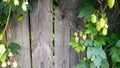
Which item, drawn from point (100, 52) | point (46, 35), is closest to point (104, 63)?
point (100, 52)

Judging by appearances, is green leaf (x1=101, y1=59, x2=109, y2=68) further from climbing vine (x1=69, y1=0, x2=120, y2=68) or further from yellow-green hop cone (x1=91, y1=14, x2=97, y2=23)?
yellow-green hop cone (x1=91, y1=14, x2=97, y2=23)

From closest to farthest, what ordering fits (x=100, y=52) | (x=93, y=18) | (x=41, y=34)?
(x=93, y=18) → (x=100, y=52) → (x=41, y=34)

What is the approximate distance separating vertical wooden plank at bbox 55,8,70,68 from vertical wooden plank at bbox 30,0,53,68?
52mm

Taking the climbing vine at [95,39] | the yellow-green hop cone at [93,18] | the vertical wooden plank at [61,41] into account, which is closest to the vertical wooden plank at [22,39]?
the vertical wooden plank at [61,41]

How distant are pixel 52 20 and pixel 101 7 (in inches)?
16.3

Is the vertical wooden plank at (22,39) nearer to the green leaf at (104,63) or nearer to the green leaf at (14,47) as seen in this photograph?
the green leaf at (14,47)

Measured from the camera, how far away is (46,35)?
2420mm

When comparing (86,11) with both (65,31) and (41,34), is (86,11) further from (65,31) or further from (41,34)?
(41,34)

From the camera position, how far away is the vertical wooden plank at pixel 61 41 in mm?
2381

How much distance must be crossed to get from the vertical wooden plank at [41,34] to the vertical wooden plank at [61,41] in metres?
0.05

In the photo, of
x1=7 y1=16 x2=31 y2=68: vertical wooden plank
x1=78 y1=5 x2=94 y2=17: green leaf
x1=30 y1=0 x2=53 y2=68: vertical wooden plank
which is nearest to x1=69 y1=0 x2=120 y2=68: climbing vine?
x1=78 y1=5 x2=94 y2=17: green leaf

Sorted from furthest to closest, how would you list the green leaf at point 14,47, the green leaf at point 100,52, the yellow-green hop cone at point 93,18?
the green leaf at point 14,47 < the green leaf at point 100,52 < the yellow-green hop cone at point 93,18

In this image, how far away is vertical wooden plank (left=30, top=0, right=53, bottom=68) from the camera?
7.68 feet

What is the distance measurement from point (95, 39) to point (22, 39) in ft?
1.99
